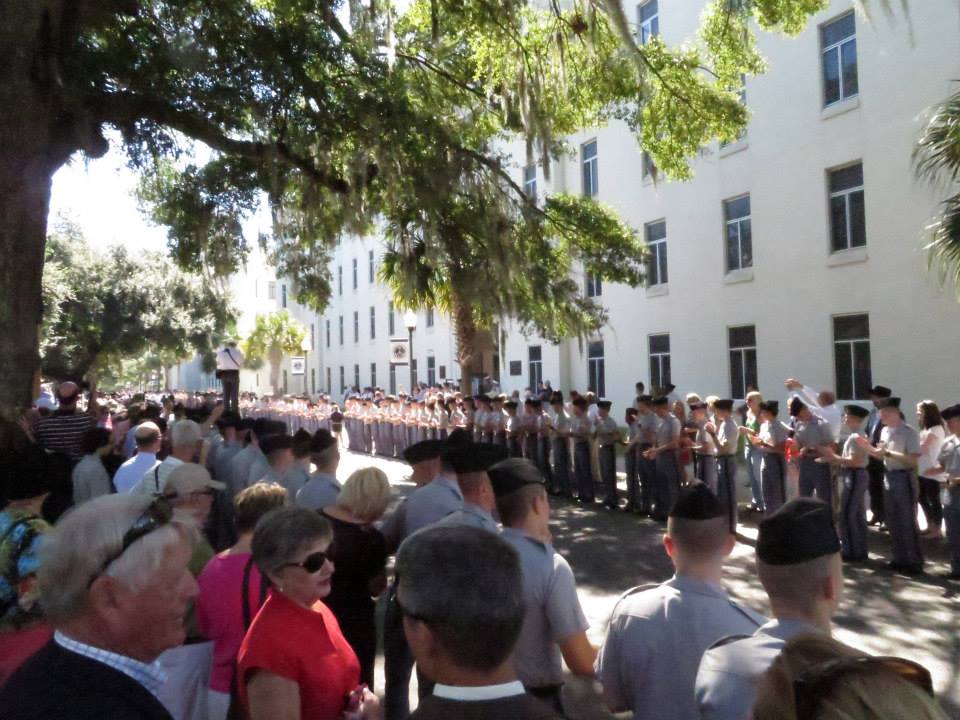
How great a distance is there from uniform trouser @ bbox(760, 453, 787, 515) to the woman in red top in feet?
→ 29.9

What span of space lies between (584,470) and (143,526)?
42.2 ft

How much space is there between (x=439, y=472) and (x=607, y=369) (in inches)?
835

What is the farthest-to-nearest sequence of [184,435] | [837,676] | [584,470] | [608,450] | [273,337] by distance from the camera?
[273,337]
[584,470]
[608,450]
[184,435]
[837,676]

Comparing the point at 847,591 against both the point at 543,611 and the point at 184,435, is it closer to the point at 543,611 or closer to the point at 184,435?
the point at 543,611

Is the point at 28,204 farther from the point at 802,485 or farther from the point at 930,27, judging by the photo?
the point at 930,27

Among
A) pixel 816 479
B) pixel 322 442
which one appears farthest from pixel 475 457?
pixel 816 479

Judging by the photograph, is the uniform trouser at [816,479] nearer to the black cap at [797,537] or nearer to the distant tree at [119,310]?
the black cap at [797,537]

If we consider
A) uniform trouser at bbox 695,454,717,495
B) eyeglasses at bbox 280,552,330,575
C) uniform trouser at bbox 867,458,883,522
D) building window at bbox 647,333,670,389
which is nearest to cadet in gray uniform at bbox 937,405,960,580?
uniform trouser at bbox 867,458,883,522

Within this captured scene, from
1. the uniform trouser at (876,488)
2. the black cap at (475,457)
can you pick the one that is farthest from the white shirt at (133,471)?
the uniform trouser at (876,488)

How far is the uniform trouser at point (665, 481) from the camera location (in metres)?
12.0

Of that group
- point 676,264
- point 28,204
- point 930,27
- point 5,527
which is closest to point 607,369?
point 676,264

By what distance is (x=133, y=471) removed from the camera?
6.36 metres

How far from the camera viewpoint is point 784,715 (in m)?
1.43

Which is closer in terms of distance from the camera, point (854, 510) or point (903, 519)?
point (903, 519)
